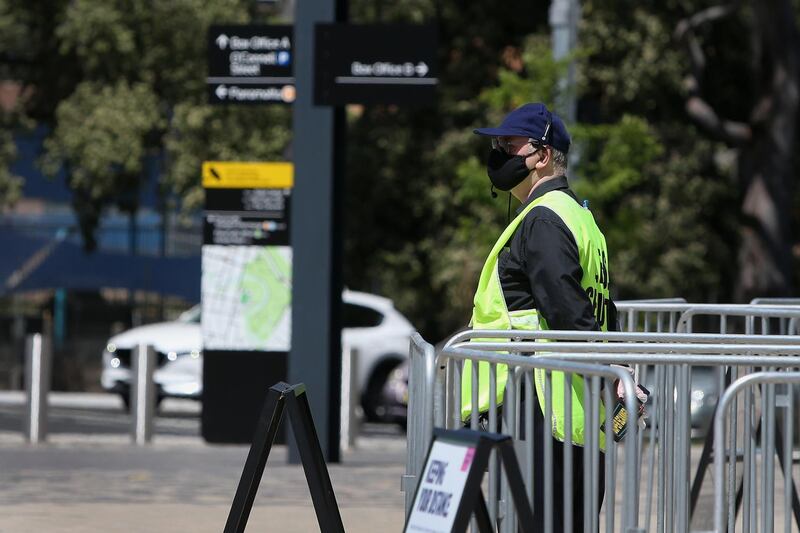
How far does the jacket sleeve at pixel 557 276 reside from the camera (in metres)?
5.70

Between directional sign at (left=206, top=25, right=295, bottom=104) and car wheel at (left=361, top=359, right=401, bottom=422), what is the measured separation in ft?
27.5

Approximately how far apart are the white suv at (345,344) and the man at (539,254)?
47.0ft

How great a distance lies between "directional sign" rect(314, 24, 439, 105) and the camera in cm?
1251

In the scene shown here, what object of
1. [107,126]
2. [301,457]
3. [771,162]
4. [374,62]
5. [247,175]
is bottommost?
[301,457]

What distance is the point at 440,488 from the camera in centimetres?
478

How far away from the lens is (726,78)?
93.2ft

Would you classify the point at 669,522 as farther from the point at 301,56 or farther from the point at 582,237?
the point at 301,56

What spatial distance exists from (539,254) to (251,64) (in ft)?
24.7

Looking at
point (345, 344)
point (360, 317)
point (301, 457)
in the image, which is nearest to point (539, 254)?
point (301, 457)

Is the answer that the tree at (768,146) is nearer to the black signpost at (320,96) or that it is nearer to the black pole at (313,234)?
the black signpost at (320,96)

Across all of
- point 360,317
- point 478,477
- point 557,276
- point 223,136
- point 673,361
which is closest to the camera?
point 478,477

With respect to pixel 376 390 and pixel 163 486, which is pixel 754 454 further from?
pixel 376 390

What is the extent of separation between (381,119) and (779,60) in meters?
6.72

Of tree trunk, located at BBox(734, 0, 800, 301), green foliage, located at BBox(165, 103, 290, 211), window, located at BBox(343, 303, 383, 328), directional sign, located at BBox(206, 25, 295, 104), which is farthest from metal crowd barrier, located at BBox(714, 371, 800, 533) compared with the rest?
green foliage, located at BBox(165, 103, 290, 211)
